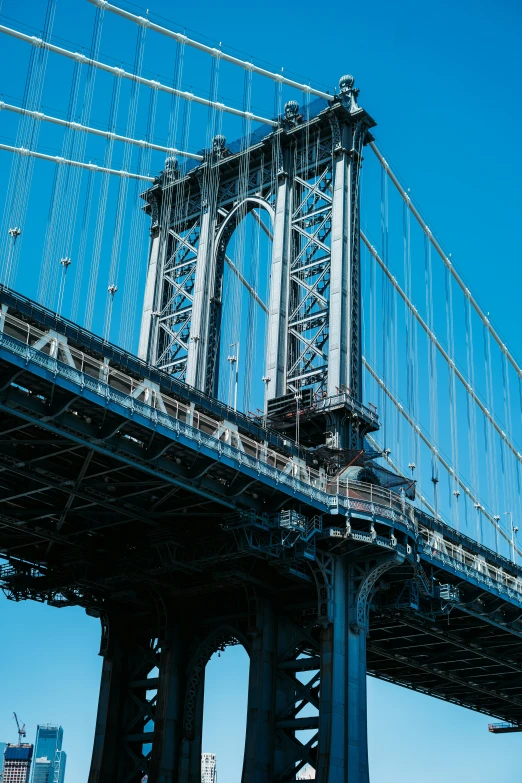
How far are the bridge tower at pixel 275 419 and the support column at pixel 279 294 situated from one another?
0.08 metres

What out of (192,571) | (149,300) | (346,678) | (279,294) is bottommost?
(346,678)

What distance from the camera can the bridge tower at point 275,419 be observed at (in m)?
51.1

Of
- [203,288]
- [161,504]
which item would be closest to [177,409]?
[161,504]

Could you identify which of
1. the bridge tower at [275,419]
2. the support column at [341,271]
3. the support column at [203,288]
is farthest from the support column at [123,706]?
the support column at [341,271]

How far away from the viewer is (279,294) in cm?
5994

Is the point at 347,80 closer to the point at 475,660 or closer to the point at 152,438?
the point at 152,438

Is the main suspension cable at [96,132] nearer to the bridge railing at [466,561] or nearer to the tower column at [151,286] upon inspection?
the tower column at [151,286]

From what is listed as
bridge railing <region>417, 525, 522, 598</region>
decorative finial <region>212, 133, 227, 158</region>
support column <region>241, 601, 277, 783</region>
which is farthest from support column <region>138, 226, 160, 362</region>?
bridge railing <region>417, 525, 522, 598</region>

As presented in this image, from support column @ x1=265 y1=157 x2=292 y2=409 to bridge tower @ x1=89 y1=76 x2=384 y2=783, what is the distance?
0.08 meters

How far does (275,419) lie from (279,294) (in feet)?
25.7

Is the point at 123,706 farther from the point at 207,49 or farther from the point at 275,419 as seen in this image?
the point at 207,49

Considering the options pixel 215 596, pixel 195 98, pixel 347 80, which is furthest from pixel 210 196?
pixel 215 596

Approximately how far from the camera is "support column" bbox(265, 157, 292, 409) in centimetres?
5828

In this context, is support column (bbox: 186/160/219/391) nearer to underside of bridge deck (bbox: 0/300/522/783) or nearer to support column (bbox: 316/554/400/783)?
underside of bridge deck (bbox: 0/300/522/783)
